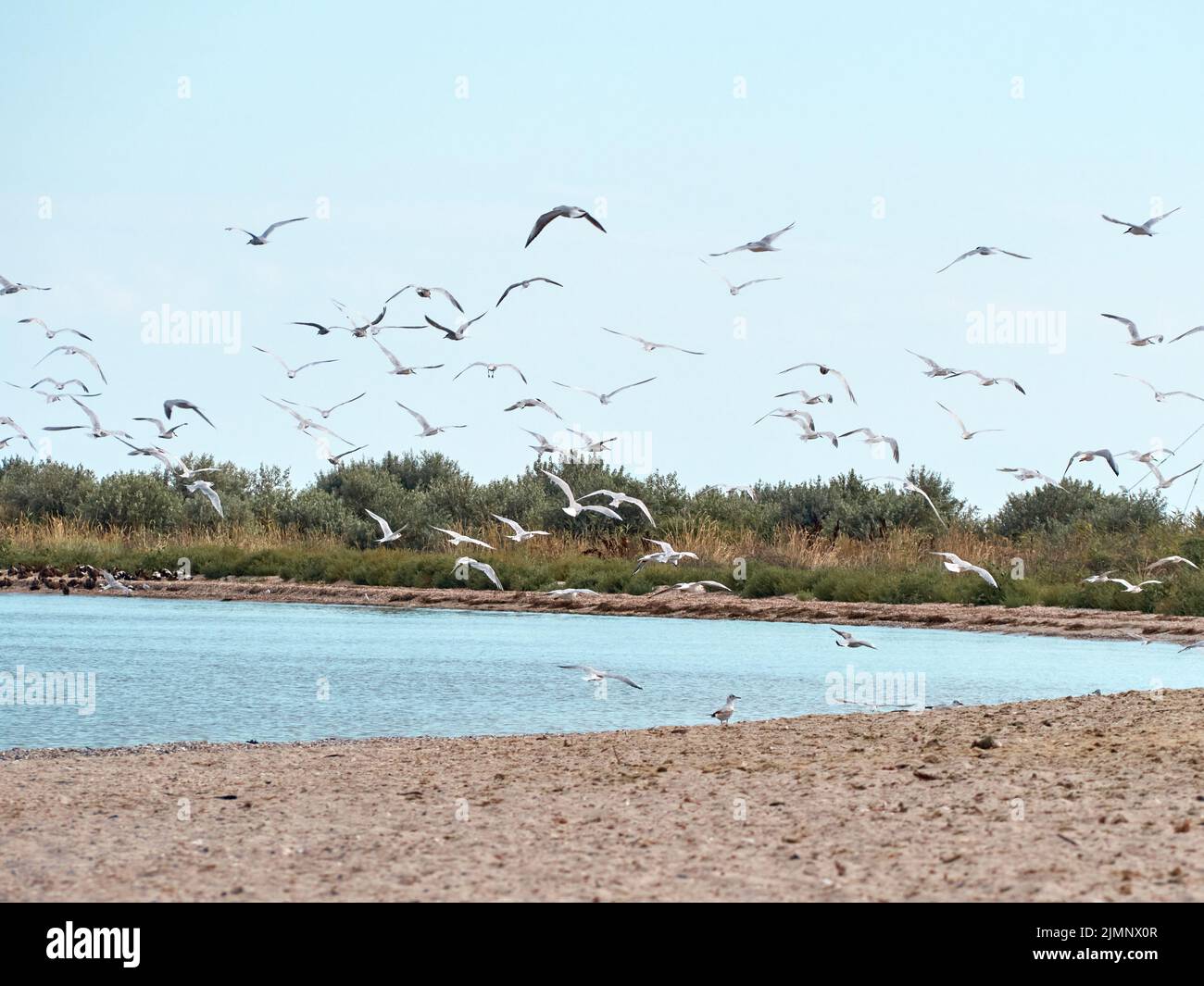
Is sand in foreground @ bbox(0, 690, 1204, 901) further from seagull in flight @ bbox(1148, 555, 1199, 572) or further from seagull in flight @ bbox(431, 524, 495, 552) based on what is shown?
seagull in flight @ bbox(1148, 555, 1199, 572)

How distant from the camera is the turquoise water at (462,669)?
1371 cm

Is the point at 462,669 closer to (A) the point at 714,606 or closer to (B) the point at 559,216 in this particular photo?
(B) the point at 559,216

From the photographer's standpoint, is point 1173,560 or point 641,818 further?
point 1173,560

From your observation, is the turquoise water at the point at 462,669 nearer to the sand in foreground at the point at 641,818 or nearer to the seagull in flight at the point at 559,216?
the sand in foreground at the point at 641,818

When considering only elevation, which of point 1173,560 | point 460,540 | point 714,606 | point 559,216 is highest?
point 559,216

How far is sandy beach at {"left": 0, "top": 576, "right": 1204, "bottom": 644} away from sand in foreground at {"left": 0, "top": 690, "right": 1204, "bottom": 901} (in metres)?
14.1

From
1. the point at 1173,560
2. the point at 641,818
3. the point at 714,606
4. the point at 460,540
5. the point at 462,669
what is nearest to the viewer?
the point at 641,818

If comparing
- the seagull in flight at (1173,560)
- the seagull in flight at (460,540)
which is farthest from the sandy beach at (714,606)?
the seagull in flight at (460,540)

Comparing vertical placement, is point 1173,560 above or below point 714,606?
above

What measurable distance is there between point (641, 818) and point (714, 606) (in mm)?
21794

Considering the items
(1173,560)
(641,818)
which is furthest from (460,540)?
(641,818)

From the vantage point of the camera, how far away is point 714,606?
29.5m
